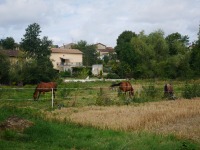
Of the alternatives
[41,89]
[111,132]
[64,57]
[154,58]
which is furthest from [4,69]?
[64,57]

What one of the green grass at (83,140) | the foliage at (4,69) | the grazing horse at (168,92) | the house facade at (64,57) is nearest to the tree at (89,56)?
the house facade at (64,57)

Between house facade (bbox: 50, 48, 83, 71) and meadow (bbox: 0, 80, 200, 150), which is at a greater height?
house facade (bbox: 50, 48, 83, 71)

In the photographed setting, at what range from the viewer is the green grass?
964cm

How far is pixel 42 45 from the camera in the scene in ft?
249

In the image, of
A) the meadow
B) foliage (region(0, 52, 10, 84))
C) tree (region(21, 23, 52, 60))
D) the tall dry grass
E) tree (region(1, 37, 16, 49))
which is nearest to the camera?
the meadow

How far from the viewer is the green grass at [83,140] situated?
964cm

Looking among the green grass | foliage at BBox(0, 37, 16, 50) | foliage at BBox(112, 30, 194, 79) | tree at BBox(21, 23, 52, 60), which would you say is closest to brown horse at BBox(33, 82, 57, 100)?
the green grass

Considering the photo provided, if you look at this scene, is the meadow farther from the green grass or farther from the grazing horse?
the grazing horse

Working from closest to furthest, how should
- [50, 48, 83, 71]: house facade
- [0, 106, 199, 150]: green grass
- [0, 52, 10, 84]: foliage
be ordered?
[0, 106, 199, 150]: green grass < [0, 52, 10, 84]: foliage < [50, 48, 83, 71]: house facade

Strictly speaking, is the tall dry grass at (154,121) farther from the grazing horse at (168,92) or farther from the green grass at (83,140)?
the grazing horse at (168,92)

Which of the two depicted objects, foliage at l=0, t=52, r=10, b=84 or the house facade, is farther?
the house facade

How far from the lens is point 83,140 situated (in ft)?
35.2

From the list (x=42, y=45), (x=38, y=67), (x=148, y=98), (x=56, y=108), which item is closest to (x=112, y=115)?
(x=56, y=108)

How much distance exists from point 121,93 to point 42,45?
175 feet
